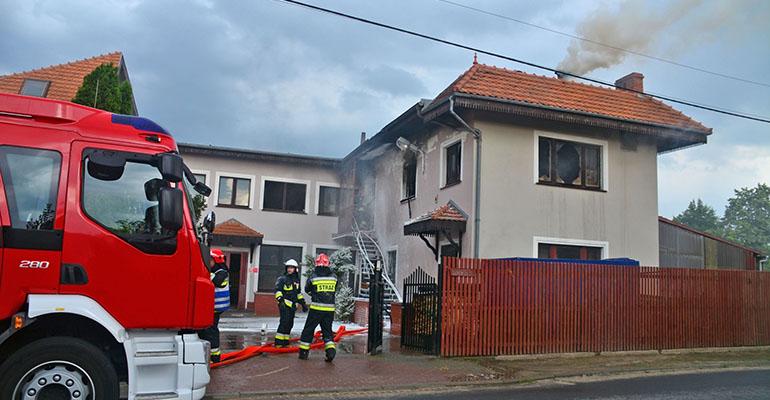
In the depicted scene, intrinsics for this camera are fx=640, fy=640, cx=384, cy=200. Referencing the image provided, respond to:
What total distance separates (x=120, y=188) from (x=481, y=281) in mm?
7273

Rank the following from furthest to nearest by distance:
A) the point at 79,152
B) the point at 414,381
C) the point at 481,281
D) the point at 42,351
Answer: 1. the point at 481,281
2. the point at 414,381
3. the point at 79,152
4. the point at 42,351

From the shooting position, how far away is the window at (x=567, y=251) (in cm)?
1540

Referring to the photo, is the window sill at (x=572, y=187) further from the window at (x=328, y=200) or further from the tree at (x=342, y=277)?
the window at (x=328, y=200)

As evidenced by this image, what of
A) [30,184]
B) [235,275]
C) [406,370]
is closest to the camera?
[30,184]

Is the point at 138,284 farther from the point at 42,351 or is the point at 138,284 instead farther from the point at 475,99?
the point at 475,99

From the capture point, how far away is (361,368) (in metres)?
10.1

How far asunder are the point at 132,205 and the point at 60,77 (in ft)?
50.6

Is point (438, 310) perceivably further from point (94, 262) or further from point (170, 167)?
point (94, 262)

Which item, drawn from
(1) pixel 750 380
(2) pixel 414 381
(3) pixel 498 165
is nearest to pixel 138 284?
(2) pixel 414 381

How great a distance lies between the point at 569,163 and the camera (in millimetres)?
16016

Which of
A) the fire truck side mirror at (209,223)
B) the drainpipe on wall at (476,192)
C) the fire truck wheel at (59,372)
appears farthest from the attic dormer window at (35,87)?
the fire truck wheel at (59,372)

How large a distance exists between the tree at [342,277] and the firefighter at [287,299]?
22.9ft

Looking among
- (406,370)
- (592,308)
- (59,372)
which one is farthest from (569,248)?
(59,372)

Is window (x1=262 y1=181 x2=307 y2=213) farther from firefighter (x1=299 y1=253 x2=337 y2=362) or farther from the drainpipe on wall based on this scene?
firefighter (x1=299 y1=253 x2=337 y2=362)
